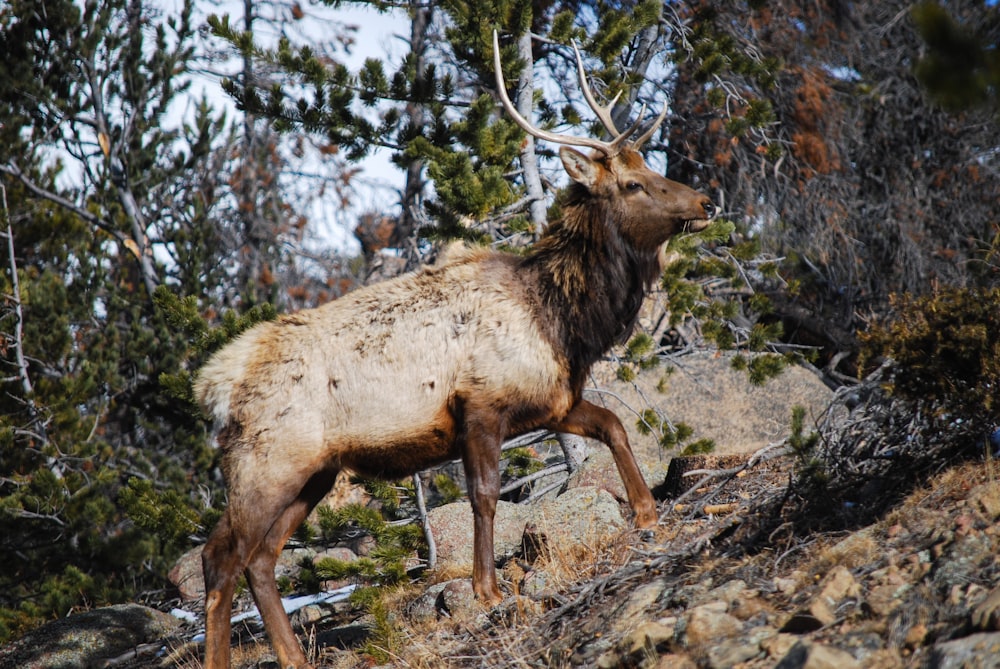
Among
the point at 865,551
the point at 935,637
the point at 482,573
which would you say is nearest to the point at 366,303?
the point at 482,573

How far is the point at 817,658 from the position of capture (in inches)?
114

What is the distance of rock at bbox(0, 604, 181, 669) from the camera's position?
7242 millimetres

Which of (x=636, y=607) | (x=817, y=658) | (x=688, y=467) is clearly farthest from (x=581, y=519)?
(x=817, y=658)

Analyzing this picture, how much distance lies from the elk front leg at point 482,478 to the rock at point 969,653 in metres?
2.87

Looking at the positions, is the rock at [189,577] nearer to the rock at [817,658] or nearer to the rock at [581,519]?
the rock at [581,519]

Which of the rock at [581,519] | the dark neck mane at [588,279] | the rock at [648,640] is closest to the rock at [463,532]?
the rock at [581,519]

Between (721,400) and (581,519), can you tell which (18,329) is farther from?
(721,400)

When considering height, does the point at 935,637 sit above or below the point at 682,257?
below

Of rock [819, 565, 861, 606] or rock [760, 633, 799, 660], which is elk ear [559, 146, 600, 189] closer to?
rock [819, 565, 861, 606]

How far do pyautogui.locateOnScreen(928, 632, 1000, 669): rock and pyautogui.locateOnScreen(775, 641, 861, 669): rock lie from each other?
0.26 meters

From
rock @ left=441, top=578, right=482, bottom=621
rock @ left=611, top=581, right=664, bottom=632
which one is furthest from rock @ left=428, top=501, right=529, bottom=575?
rock @ left=611, top=581, right=664, bottom=632

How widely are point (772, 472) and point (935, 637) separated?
318 centimetres

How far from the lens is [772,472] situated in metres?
6.20

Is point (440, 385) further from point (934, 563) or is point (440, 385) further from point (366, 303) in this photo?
point (934, 563)
